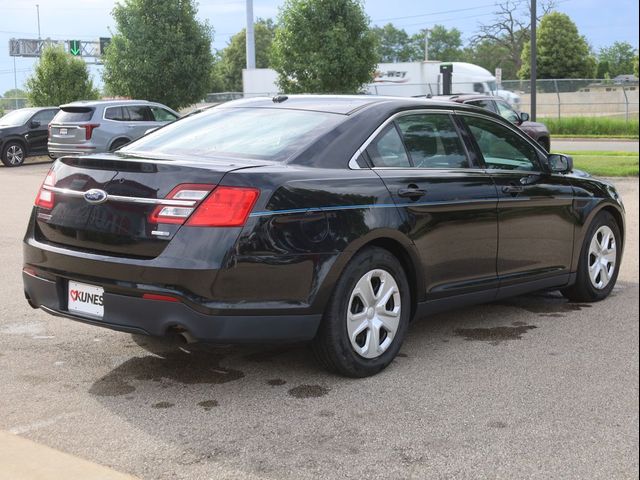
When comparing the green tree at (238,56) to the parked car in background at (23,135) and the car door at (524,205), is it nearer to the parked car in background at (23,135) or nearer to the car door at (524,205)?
the parked car in background at (23,135)

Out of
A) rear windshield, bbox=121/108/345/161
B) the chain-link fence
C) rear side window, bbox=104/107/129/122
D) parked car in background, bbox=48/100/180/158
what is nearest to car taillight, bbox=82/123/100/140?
parked car in background, bbox=48/100/180/158

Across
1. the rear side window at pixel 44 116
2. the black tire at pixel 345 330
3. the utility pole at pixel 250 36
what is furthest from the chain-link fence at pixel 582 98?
the black tire at pixel 345 330

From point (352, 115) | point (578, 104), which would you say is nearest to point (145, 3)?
point (578, 104)

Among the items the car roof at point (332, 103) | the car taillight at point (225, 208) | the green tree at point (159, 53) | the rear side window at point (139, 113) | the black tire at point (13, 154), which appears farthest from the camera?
the green tree at point (159, 53)

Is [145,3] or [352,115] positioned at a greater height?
[145,3]

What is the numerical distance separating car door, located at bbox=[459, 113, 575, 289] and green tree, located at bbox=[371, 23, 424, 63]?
12620 cm

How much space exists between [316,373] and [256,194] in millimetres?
1195

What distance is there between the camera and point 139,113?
872 inches

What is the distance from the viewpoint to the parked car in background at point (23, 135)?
24.0 metres

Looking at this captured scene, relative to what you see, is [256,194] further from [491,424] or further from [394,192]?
[491,424]

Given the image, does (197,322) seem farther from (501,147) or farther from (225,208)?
(501,147)

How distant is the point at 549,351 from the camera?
5340mm

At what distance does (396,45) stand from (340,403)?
131m

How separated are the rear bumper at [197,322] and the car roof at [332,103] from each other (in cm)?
141
